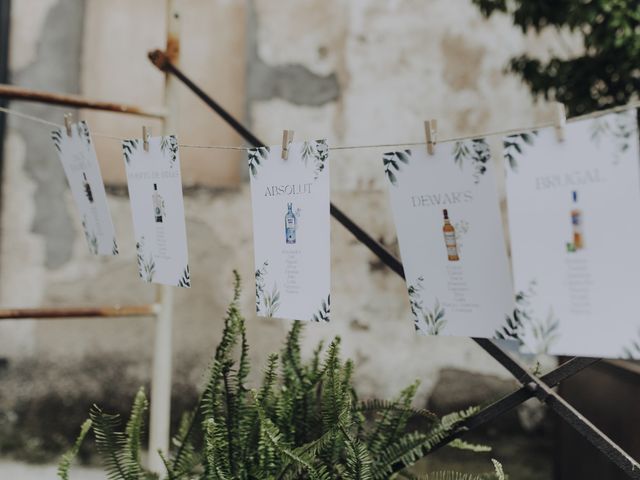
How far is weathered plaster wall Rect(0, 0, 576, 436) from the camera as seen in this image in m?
2.96

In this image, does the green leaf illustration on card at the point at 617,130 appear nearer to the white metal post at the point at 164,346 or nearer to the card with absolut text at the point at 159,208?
the card with absolut text at the point at 159,208

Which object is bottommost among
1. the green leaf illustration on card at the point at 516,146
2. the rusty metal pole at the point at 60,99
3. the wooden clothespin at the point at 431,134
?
the green leaf illustration on card at the point at 516,146

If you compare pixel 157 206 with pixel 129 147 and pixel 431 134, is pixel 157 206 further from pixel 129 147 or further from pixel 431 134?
pixel 431 134

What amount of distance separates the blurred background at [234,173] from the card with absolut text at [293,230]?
1.93 m

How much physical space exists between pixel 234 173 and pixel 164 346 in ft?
5.13

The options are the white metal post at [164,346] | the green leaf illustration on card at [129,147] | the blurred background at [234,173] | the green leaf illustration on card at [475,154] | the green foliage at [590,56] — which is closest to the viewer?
the green leaf illustration on card at [475,154]

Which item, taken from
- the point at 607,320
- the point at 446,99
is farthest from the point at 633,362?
the point at 446,99

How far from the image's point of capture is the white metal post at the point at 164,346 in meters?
1.66

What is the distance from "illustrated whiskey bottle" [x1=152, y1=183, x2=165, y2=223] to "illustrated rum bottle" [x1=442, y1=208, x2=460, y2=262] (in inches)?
22.8

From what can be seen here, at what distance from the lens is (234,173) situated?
10.2ft

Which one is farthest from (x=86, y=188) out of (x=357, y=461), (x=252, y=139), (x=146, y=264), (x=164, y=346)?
(x=357, y=461)

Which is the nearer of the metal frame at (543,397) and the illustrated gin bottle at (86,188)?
the metal frame at (543,397)

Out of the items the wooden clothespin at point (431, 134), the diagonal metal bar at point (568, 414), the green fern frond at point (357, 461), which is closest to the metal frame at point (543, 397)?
the diagonal metal bar at point (568, 414)

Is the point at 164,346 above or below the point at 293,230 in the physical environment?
below
